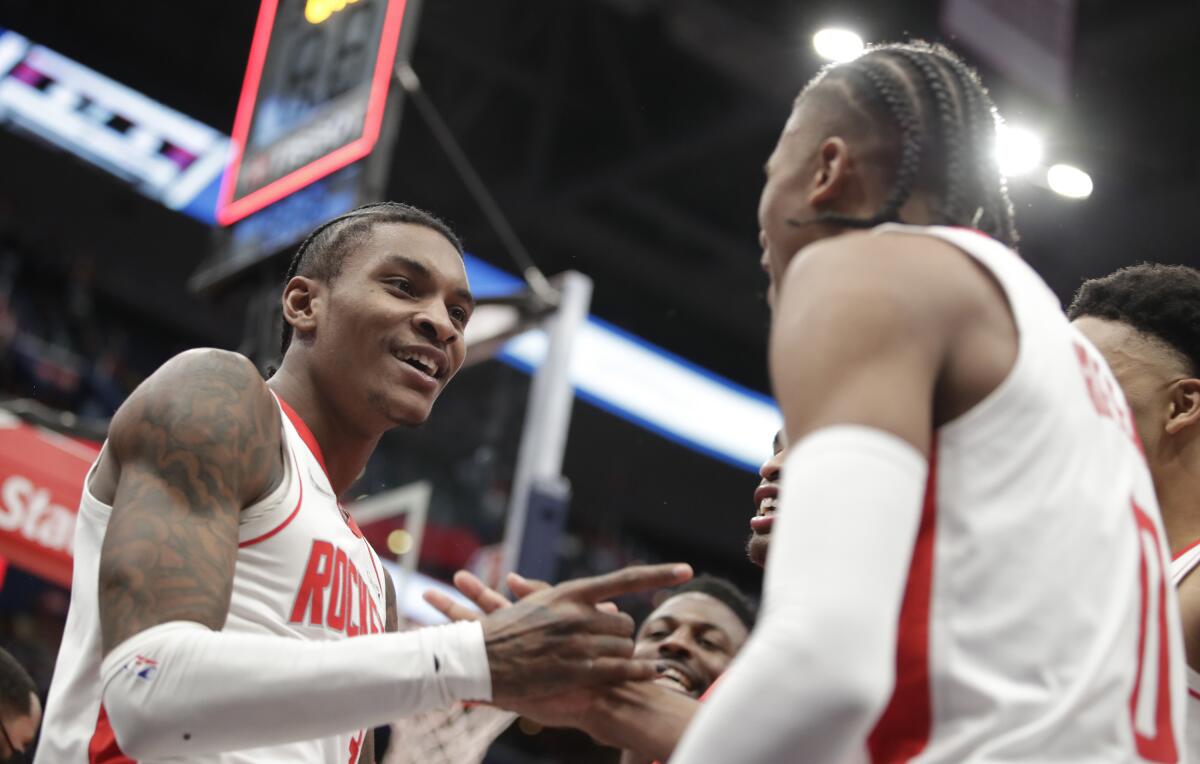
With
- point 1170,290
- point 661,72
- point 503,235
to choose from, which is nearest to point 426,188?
point 661,72

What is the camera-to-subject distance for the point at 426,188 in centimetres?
1312

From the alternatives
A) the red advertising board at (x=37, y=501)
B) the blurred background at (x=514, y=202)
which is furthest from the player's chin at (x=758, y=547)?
the red advertising board at (x=37, y=501)

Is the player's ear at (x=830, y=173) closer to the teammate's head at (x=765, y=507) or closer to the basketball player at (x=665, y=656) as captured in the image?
the basketball player at (x=665, y=656)

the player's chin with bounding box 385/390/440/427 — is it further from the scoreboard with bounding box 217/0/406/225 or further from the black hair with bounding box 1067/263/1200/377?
the scoreboard with bounding box 217/0/406/225

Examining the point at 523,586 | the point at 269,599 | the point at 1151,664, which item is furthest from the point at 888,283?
the point at 269,599

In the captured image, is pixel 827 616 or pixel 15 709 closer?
pixel 827 616

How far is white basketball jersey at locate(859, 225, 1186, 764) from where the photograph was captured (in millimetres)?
1387

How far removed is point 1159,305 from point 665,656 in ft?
5.80

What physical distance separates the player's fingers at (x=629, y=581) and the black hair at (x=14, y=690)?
9.10ft

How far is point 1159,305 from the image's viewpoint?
266cm

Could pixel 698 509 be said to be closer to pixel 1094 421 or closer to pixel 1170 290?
pixel 1170 290

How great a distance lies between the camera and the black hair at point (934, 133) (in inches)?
65.3

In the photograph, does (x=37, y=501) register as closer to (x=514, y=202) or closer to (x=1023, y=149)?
(x=1023, y=149)

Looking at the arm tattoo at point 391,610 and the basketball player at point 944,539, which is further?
the arm tattoo at point 391,610
